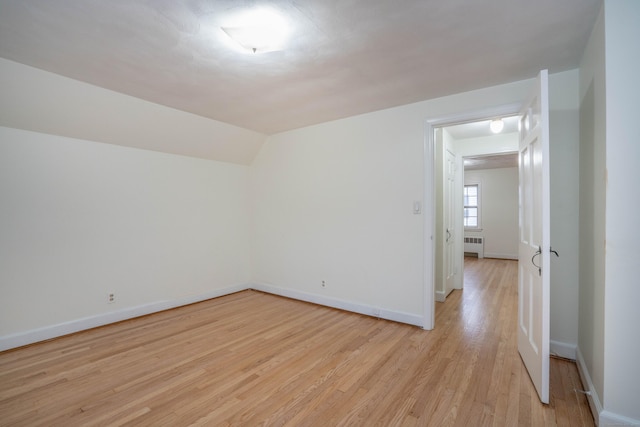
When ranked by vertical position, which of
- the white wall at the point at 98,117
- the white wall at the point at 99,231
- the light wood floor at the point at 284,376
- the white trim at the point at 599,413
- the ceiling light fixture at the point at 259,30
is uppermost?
the ceiling light fixture at the point at 259,30

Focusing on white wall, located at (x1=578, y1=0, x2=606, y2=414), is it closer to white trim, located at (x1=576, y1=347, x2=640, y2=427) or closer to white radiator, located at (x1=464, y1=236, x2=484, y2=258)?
white trim, located at (x1=576, y1=347, x2=640, y2=427)

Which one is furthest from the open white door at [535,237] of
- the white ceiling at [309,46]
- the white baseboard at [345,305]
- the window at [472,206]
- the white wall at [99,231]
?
the window at [472,206]

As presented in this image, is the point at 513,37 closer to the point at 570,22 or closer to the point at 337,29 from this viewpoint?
the point at 570,22

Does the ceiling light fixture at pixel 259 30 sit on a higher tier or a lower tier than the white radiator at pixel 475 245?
higher

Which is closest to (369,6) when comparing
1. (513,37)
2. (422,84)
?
(513,37)

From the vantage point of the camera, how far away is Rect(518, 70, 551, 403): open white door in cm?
195

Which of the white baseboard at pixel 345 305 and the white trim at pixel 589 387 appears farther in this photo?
the white baseboard at pixel 345 305

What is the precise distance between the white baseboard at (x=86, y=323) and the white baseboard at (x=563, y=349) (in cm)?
425

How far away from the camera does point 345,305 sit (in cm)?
395

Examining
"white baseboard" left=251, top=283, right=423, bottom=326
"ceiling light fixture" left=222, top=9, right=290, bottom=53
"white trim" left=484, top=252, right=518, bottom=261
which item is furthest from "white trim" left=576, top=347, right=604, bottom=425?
"white trim" left=484, top=252, right=518, bottom=261

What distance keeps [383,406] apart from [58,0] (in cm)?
317

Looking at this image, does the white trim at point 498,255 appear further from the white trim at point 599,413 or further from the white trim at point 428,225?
the white trim at point 599,413

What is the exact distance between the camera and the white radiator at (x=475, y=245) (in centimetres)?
833

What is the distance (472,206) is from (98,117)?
8.89 m
